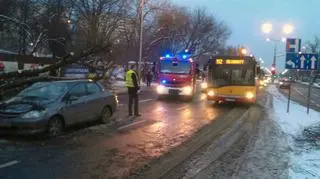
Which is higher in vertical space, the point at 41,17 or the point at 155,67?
the point at 41,17

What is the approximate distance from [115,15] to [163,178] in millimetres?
40317

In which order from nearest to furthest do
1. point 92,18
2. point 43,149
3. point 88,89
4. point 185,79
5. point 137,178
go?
point 137,178 < point 43,149 < point 88,89 < point 185,79 < point 92,18

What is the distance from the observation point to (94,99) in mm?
16609

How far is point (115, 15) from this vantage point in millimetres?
48906

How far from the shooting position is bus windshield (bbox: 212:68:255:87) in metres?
28.8

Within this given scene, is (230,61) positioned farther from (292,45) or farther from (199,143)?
(199,143)

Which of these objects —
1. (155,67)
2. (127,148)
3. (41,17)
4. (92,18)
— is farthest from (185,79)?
(41,17)

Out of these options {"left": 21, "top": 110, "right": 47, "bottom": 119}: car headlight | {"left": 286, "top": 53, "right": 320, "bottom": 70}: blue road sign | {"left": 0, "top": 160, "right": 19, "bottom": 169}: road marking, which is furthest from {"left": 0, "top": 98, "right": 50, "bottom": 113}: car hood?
{"left": 286, "top": 53, "right": 320, "bottom": 70}: blue road sign

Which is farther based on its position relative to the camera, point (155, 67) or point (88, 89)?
point (155, 67)

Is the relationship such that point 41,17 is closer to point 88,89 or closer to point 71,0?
point 71,0

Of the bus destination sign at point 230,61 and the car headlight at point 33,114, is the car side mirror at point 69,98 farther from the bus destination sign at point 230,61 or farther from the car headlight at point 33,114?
the bus destination sign at point 230,61

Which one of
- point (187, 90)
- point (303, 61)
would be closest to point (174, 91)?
point (187, 90)

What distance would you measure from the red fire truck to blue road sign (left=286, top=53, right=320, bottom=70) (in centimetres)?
902

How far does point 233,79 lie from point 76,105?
15.0 m
